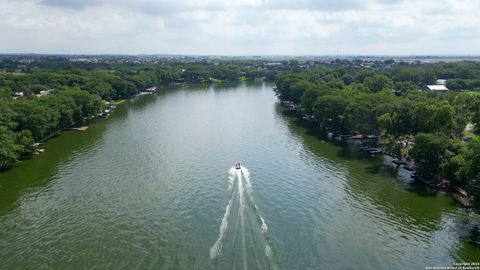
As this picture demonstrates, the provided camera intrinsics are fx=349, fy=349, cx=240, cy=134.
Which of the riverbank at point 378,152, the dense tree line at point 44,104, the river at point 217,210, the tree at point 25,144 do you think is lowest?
the river at point 217,210

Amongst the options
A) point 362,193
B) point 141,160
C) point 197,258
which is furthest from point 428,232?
point 141,160

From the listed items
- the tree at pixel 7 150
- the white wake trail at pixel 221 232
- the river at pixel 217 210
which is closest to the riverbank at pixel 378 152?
the river at pixel 217 210

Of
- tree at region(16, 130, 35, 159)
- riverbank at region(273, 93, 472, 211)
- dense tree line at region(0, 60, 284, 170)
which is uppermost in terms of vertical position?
dense tree line at region(0, 60, 284, 170)

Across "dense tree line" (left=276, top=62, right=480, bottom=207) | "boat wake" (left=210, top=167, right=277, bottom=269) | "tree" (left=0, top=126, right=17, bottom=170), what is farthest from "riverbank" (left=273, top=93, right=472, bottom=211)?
"tree" (left=0, top=126, right=17, bottom=170)

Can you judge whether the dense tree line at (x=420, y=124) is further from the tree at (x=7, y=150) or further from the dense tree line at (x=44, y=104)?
the tree at (x=7, y=150)

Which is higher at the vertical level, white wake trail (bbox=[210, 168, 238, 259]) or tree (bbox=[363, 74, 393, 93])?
tree (bbox=[363, 74, 393, 93])

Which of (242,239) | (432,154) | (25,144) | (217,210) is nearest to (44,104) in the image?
(25,144)

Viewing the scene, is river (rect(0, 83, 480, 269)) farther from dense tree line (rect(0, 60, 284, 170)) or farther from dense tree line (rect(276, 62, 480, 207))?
dense tree line (rect(276, 62, 480, 207))

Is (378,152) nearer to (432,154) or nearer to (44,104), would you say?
(432,154)
